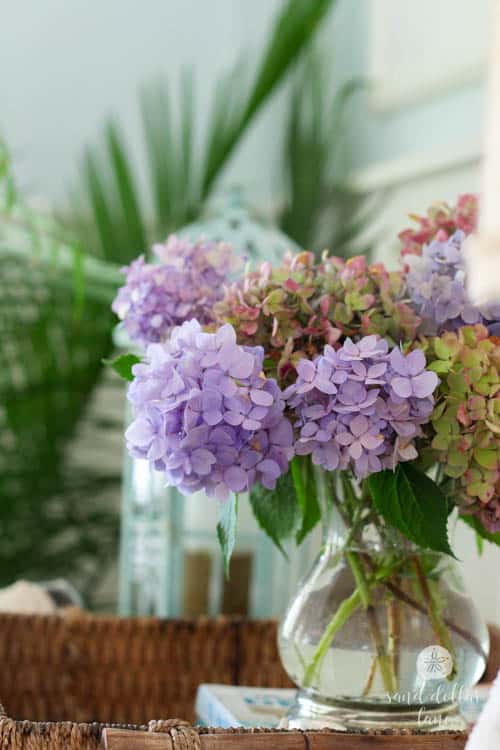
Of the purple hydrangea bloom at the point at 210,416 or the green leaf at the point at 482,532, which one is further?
the green leaf at the point at 482,532

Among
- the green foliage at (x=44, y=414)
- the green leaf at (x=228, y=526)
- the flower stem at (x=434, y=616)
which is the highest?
the green leaf at (x=228, y=526)

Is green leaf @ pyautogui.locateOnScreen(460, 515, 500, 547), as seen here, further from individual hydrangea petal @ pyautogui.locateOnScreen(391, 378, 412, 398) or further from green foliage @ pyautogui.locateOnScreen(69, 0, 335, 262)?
green foliage @ pyautogui.locateOnScreen(69, 0, 335, 262)

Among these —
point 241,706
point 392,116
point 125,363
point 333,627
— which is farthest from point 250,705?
point 392,116

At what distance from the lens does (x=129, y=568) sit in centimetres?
162

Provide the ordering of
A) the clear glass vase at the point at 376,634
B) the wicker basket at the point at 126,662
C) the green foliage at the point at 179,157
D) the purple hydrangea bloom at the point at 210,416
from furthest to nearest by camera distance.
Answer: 1. the green foliage at the point at 179,157
2. the wicker basket at the point at 126,662
3. the clear glass vase at the point at 376,634
4. the purple hydrangea bloom at the point at 210,416

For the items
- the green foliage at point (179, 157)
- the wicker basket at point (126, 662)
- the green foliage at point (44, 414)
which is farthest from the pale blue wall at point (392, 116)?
the wicker basket at point (126, 662)

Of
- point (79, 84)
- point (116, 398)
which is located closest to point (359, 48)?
point (79, 84)

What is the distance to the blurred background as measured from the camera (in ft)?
5.65

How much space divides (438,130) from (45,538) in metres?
1.01

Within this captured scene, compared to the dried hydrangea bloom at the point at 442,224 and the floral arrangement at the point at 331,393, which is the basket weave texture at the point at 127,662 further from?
the dried hydrangea bloom at the point at 442,224

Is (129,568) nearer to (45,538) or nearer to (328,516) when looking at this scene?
(45,538)

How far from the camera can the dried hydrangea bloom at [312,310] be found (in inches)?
26.5

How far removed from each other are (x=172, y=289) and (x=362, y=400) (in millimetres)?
183

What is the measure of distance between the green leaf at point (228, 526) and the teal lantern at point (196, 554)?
31.0 inches
